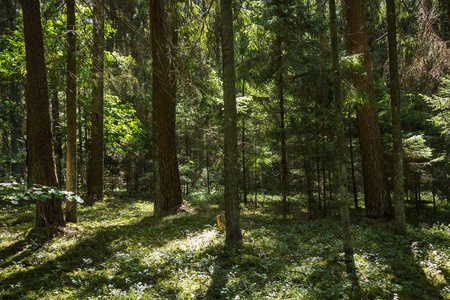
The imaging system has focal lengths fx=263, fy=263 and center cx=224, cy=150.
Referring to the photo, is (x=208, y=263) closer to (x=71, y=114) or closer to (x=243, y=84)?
(x=71, y=114)

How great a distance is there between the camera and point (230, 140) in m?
6.79

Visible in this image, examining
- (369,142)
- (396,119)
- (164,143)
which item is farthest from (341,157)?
(164,143)

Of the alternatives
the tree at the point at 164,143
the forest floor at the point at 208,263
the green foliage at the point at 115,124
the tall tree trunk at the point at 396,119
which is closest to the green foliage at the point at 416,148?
the forest floor at the point at 208,263

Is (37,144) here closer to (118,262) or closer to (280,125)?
(118,262)

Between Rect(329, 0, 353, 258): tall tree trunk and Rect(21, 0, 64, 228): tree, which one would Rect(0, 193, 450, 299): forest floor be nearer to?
Rect(329, 0, 353, 258): tall tree trunk

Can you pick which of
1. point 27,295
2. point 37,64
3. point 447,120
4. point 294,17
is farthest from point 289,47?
point 27,295

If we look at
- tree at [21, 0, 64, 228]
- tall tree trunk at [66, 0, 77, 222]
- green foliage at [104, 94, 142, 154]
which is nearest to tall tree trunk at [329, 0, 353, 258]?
tree at [21, 0, 64, 228]

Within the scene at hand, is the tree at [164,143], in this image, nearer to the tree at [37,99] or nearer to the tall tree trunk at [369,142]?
the tree at [37,99]

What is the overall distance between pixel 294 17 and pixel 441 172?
11.6 metres

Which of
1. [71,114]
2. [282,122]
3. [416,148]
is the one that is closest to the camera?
[71,114]

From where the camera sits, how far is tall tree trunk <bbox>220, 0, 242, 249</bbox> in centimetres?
680

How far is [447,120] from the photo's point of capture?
10.1 meters

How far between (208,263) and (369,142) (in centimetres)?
786

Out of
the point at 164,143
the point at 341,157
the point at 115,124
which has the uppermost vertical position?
the point at 115,124
